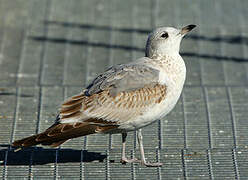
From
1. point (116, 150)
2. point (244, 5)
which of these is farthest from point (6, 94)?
point (244, 5)

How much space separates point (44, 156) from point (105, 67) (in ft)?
9.23

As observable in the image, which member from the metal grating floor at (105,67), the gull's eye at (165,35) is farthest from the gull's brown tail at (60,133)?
the gull's eye at (165,35)

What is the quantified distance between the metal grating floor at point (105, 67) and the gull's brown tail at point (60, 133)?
315mm

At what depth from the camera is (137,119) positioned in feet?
18.0

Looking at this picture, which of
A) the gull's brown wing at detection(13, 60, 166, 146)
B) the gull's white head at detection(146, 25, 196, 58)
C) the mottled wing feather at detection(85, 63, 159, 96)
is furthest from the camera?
the gull's white head at detection(146, 25, 196, 58)

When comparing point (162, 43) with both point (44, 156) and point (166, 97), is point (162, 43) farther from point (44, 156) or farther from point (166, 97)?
point (44, 156)

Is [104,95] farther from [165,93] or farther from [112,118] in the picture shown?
[165,93]

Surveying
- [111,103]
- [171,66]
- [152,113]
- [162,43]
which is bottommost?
[152,113]

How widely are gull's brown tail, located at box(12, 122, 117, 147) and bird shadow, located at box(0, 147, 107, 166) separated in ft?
1.21

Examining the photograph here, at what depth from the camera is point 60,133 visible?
536cm

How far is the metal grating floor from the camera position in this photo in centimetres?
562

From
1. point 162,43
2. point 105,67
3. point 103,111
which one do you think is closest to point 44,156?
point 103,111

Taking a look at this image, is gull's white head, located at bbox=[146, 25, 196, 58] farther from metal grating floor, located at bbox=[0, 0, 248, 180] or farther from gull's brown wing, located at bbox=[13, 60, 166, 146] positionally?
metal grating floor, located at bbox=[0, 0, 248, 180]

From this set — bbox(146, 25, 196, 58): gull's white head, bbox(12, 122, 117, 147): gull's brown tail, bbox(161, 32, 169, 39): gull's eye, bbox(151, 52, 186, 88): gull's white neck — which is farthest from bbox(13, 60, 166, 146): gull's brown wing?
bbox(161, 32, 169, 39): gull's eye
